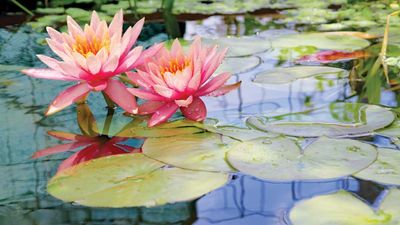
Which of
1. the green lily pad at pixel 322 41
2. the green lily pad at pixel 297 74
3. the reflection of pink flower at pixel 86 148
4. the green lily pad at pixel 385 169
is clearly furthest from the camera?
the green lily pad at pixel 322 41

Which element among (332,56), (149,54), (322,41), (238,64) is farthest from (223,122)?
(322,41)

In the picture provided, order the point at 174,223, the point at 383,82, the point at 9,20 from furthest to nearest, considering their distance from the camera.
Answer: the point at 9,20 → the point at 383,82 → the point at 174,223

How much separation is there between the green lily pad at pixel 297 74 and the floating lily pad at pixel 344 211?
0.54 m

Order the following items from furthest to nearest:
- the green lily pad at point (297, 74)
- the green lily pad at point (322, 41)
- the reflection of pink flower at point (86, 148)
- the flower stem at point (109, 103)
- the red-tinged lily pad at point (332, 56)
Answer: the green lily pad at point (322, 41)
the red-tinged lily pad at point (332, 56)
the green lily pad at point (297, 74)
the flower stem at point (109, 103)
the reflection of pink flower at point (86, 148)

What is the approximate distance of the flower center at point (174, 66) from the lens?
104 cm

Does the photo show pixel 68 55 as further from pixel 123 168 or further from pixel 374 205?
pixel 374 205

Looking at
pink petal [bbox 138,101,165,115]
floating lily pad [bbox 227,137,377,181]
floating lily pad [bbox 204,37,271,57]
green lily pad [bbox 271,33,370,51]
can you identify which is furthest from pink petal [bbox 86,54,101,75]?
green lily pad [bbox 271,33,370,51]

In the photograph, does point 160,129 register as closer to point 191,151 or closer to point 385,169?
point 191,151

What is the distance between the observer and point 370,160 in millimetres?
855

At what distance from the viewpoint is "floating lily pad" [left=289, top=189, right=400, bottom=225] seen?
2.28 ft

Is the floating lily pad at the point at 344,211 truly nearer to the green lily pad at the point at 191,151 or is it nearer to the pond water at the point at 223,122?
the pond water at the point at 223,122

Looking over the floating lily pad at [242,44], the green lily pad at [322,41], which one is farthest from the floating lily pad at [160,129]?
the green lily pad at [322,41]

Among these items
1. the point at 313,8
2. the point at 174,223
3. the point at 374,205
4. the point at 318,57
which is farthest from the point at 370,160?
the point at 313,8

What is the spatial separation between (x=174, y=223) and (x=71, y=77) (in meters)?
0.43
